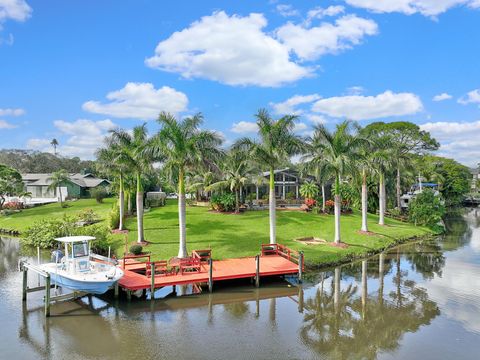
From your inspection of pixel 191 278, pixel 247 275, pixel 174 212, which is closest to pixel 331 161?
pixel 247 275

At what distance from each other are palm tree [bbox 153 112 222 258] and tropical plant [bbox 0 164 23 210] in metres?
43.0

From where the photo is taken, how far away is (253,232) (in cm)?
3666

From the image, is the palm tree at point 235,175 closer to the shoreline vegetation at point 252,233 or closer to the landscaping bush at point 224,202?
the landscaping bush at point 224,202

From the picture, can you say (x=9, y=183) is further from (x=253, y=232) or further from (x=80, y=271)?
(x=80, y=271)

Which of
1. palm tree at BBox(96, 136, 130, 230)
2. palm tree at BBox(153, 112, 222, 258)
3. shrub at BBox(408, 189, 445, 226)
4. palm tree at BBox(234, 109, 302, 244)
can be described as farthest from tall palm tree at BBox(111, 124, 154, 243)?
shrub at BBox(408, 189, 445, 226)

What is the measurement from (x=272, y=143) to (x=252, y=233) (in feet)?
34.0

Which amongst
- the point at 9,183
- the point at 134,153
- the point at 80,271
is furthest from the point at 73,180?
the point at 80,271

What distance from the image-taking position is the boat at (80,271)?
19766 millimetres

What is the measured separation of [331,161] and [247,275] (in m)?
14.1

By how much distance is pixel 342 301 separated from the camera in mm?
21641

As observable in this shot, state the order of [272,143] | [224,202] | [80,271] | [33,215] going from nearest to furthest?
[80,271], [272,143], [224,202], [33,215]

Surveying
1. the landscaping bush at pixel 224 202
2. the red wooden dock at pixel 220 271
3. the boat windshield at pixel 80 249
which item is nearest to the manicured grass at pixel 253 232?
the landscaping bush at pixel 224 202

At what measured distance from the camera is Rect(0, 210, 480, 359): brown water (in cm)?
1527

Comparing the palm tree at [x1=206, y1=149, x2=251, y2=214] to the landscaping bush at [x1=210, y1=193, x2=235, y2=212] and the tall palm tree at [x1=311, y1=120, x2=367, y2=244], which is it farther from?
the tall palm tree at [x1=311, y1=120, x2=367, y2=244]
